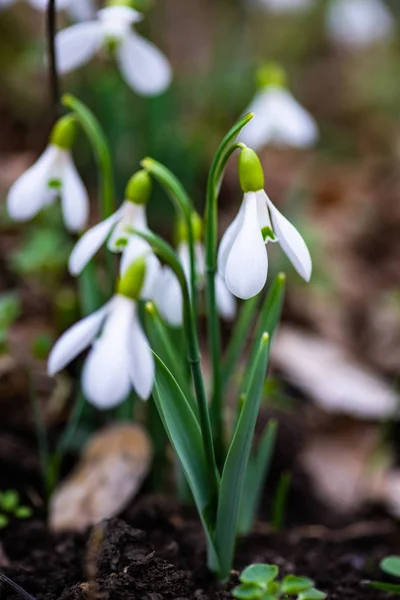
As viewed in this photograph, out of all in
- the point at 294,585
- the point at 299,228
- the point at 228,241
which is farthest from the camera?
the point at 299,228

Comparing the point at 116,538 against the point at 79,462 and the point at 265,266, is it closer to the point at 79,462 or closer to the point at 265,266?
the point at 265,266

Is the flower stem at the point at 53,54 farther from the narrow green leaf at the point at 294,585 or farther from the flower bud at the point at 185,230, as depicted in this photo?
the narrow green leaf at the point at 294,585

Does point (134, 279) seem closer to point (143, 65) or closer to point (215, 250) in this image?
point (215, 250)

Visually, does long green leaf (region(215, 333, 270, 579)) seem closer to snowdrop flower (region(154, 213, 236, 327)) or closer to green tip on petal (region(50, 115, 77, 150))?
snowdrop flower (region(154, 213, 236, 327))

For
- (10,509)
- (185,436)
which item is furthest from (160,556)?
(10,509)

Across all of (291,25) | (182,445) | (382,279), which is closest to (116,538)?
(182,445)

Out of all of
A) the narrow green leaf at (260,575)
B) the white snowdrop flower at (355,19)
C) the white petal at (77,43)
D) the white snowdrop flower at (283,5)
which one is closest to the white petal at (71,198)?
the white petal at (77,43)

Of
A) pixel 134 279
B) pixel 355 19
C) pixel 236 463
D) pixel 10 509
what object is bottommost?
pixel 10 509
